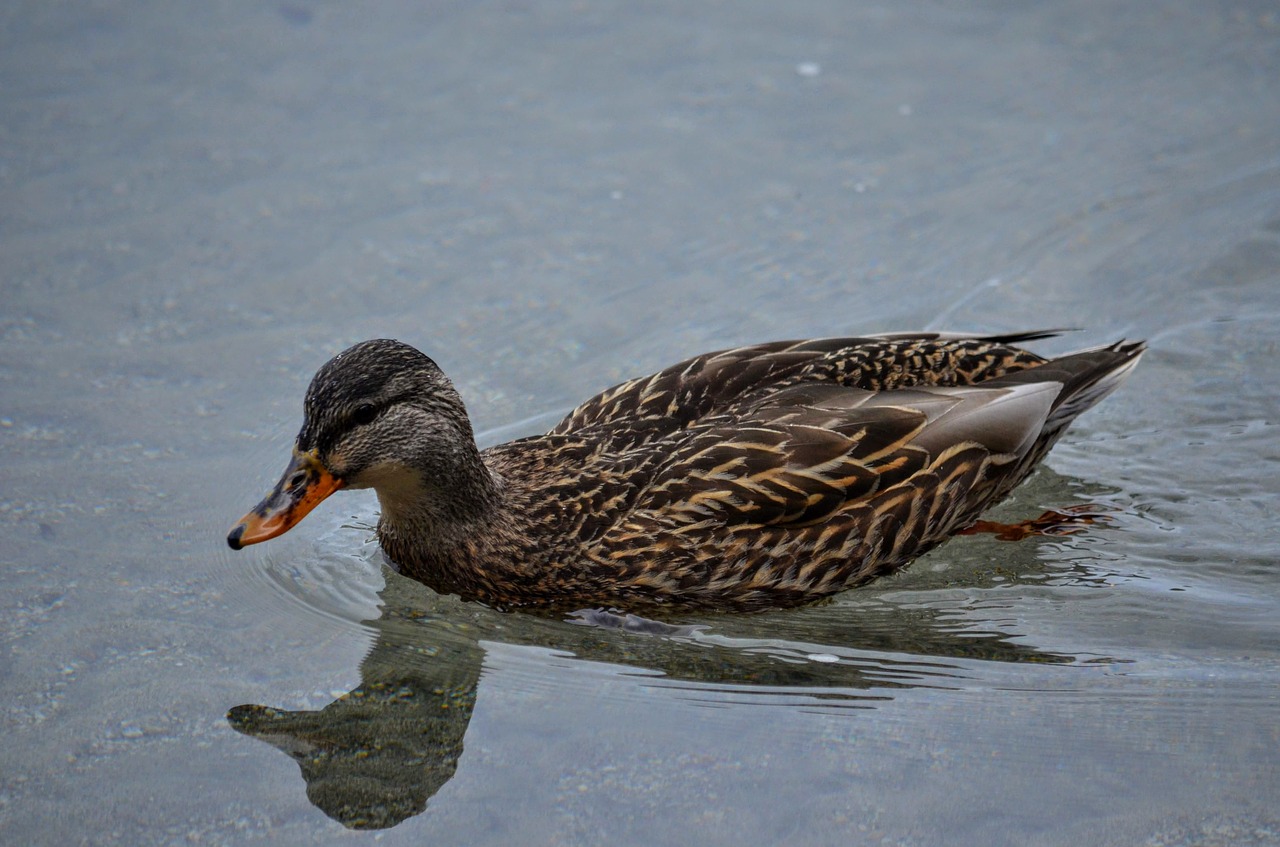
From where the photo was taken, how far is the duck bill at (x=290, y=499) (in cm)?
654

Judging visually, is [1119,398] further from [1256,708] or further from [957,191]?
[1256,708]

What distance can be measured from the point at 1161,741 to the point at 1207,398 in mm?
3017

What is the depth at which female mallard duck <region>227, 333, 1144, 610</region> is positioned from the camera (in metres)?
6.81

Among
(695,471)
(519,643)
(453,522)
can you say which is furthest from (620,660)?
(453,522)

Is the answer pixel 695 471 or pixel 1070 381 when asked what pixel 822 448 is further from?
pixel 1070 381

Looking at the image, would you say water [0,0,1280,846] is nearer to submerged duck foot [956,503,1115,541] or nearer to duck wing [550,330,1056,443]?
submerged duck foot [956,503,1115,541]

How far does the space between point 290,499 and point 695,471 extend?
185 centimetres

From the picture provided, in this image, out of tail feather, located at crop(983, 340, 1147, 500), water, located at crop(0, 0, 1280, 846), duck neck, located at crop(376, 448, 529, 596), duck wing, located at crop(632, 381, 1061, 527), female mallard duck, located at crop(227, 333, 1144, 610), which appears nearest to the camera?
water, located at crop(0, 0, 1280, 846)

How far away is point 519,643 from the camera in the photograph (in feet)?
22.5

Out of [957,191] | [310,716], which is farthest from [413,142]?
[310,716]

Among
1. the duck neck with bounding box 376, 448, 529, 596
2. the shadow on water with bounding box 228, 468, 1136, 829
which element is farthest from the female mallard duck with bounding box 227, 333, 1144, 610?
the shadow on water with bounding box 228, 468, 1136, 829

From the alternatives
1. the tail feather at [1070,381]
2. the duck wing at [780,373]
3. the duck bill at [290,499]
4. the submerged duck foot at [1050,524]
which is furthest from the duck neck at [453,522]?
the tail feather at [1070,381]

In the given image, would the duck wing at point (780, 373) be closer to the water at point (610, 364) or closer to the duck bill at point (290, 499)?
the water at point (610, 364)

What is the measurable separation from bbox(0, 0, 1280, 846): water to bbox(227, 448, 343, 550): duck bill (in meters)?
0.60
